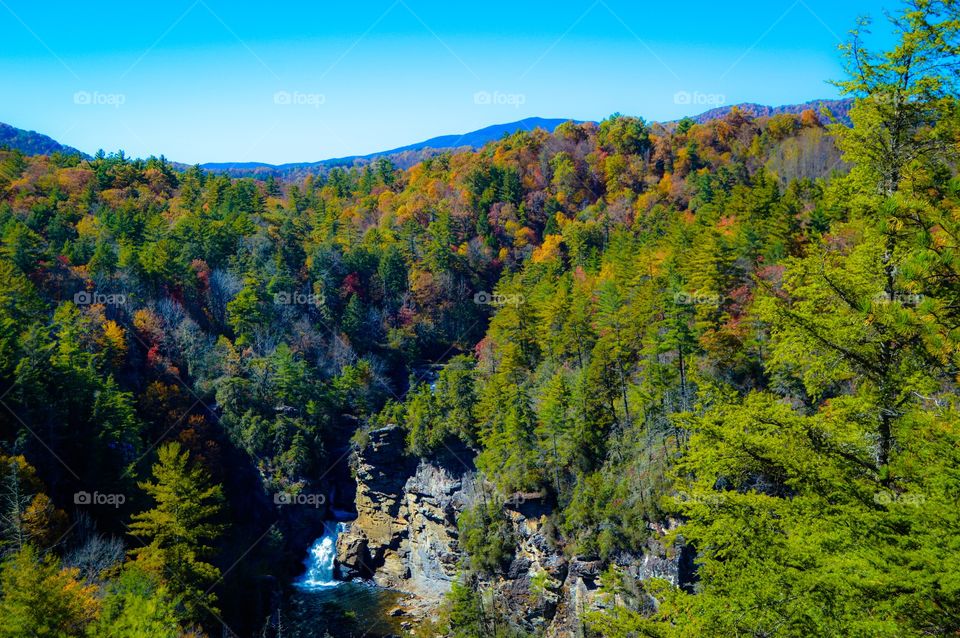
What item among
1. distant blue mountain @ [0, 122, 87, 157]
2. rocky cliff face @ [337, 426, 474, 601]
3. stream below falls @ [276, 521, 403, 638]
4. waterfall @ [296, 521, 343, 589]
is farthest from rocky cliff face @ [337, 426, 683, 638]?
distant blue mountain @ [0, 122, 87, 157]

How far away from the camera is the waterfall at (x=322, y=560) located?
50406mm

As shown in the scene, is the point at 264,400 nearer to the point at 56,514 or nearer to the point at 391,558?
the point at 391,558

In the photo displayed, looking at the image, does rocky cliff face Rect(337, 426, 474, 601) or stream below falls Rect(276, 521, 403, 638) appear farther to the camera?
rocky cliff face Rect(337, 426, 474, 601)

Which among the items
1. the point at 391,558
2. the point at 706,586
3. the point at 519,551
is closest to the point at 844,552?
the point at 706,586

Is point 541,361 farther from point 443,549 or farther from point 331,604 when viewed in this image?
point 331,604

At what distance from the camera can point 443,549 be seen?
46.6m

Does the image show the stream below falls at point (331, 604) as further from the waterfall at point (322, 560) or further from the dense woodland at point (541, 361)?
the dense woodland at point (541, 361)

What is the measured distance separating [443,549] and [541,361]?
53.8ft

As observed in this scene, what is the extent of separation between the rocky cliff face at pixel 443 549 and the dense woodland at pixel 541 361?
1325 millimetres

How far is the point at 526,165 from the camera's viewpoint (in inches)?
3821

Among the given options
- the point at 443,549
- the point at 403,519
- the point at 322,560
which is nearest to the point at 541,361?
the point at 443,549

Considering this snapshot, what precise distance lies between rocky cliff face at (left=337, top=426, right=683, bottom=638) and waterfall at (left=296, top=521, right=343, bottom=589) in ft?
3.23

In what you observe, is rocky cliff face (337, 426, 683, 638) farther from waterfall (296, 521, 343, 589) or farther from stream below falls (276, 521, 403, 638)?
stream below falls (276, 521, 403, 638)

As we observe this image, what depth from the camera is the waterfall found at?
165ft
